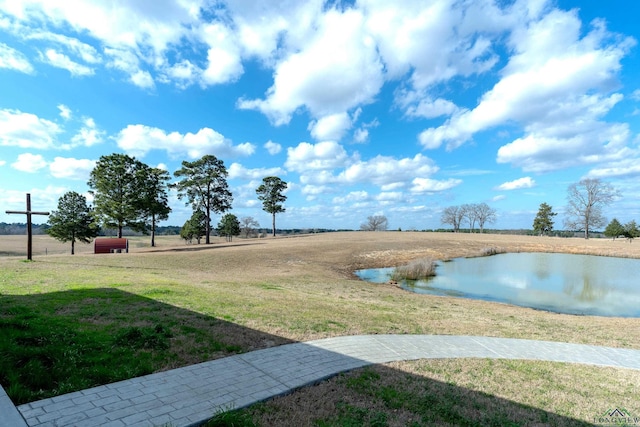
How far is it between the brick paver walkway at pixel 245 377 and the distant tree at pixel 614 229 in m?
73.3

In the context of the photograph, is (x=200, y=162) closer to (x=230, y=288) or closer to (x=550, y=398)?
(x=230, y=288)

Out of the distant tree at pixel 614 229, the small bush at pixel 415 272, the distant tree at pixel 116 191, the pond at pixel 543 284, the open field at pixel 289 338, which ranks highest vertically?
the distant tree at pixel 116 191

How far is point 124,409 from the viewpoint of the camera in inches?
140

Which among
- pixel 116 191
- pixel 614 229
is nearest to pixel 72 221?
pixel 116 191

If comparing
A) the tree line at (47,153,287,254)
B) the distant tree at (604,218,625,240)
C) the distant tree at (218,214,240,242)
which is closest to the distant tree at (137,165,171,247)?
the tree line at (47,153,287,254)

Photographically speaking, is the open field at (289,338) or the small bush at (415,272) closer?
the open field at (289,338)

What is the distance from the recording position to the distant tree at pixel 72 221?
34781 mm

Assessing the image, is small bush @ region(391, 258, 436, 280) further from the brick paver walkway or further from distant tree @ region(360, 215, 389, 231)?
distant tree @ region(360, 215, 389, 231)

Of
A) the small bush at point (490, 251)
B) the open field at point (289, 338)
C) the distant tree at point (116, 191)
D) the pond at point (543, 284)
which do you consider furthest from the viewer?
the small bush at point (490, 251)

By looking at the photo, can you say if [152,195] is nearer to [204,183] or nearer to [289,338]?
[204,183]

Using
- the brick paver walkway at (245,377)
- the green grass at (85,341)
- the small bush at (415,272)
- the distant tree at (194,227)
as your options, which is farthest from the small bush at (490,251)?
the distant tree at (194,227)

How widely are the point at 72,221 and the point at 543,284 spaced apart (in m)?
45.5

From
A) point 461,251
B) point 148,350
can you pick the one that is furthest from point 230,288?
point 461,251

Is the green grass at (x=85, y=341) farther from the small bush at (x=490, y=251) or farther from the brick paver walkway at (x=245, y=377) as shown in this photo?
the small bush at (x=490, y=251)
